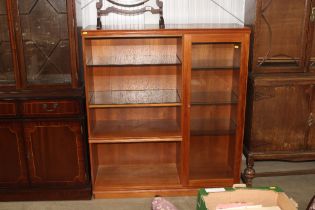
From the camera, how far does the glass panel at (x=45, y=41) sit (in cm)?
240

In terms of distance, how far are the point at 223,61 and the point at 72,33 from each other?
116cm

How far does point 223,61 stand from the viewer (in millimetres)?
2750

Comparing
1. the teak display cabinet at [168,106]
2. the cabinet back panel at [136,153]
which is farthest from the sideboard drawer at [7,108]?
the cabinet back panel at [136,153]

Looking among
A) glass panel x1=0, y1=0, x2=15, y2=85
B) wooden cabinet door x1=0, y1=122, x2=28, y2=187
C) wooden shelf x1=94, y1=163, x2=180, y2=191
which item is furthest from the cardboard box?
glass panel x1=0, y1=0, x2=15, y2=85

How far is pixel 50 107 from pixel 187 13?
126cm

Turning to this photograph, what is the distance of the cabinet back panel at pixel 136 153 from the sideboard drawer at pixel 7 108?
80 centimetres

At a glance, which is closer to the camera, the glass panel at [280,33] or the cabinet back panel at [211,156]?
the glass panel at [280,33]

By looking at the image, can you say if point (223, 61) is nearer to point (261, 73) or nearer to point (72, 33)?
point (261, 73)

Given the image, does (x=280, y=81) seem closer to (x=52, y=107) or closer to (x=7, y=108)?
(x=52, y=107)

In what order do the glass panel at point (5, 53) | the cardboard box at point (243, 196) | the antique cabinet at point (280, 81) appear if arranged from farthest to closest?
1. the antique cabinet at point (280, 81)
2. the glass panel at point (5, 53)
3. the cardboard box at point (243, 196)

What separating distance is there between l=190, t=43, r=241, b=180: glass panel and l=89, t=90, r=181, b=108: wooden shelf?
18cm

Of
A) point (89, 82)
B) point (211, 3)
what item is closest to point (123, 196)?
point (89, 82)

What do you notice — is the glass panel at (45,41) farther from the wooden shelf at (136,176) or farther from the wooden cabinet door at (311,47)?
the wooden cabinet door at (311,47)

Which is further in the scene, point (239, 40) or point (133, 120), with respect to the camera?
point (133, 120)
